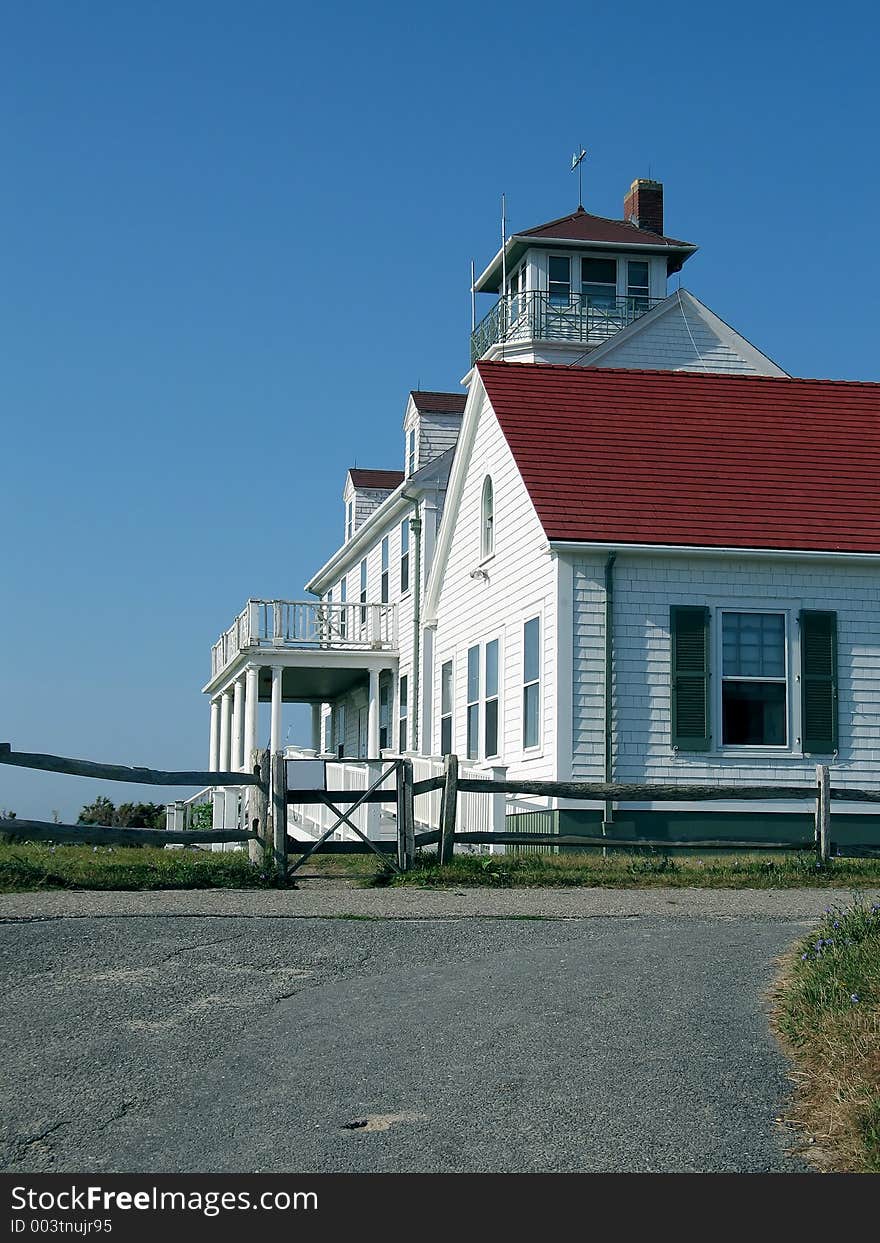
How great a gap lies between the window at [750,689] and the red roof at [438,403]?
16.1 m

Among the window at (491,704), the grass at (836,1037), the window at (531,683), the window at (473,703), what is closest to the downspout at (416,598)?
the window at (473,703)

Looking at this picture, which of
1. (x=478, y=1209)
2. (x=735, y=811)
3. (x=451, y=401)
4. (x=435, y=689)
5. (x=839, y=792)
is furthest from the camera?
(x=451, y=401)

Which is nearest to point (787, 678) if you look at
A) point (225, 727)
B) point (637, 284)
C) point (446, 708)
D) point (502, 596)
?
point (502, 596)

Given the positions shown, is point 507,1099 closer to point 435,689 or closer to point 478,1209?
point 478,1209

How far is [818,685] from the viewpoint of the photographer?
770 inches

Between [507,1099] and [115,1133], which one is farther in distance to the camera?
[507,1099]

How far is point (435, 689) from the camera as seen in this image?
87.2 feet

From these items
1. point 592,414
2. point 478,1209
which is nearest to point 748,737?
point 592,414

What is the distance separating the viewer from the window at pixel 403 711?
101ft

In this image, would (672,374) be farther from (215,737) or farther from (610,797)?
(215,737)

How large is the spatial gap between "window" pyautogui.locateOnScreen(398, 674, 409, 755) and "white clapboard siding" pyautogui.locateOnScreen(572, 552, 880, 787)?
11.8 meters

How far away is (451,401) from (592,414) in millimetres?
13140

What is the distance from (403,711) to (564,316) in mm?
11714

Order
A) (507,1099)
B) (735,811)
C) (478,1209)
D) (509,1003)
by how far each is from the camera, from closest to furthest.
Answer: (478,1209) → (507,1099) → (509,1003) → (735,811)
